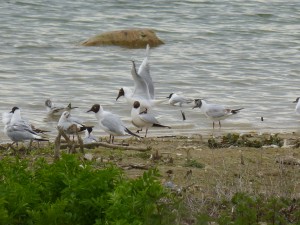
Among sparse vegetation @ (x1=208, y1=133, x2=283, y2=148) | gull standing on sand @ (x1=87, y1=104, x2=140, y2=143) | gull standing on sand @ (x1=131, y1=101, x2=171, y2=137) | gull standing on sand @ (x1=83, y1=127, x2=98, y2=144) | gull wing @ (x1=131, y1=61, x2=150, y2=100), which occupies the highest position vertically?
sparse vegetation @ (x1=208, y1=133, x2=283, y2=148)

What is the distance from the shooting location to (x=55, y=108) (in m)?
12.5

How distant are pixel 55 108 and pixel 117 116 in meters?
1.53

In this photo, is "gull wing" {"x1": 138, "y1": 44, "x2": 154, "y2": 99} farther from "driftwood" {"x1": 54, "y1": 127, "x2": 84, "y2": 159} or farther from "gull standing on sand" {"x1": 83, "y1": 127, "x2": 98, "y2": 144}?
"driftwood" {"x1": 54, "y1": 127, "x2": 84, "y2": 159}

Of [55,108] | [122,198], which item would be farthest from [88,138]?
[122,198]

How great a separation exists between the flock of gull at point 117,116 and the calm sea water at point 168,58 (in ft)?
0.78

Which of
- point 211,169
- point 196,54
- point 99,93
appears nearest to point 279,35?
point 196,54

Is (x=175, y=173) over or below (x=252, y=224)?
below

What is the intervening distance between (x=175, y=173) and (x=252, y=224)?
2.47 metres

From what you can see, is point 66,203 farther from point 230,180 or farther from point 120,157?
point 120,157

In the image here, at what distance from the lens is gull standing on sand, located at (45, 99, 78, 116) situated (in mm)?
12442

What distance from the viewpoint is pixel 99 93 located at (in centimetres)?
1489

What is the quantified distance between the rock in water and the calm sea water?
12.3 inches

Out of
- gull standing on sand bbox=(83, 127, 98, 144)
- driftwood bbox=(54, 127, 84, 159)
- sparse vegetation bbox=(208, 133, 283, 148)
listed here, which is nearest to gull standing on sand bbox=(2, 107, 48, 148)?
gull standing on sand bbox=(83, 127, 98, 144)

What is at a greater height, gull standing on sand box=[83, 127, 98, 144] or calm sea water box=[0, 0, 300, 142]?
gull standing on sand box=[83, 127, 98, 144]
